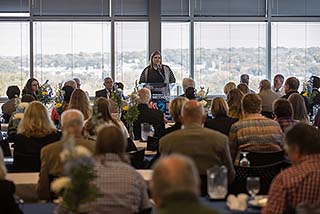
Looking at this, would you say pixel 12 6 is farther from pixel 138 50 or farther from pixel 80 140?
pixel 80 140

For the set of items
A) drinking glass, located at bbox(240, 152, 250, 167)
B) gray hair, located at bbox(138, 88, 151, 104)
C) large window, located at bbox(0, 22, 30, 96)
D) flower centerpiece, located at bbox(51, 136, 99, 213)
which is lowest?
drinking glass, located at bbox(240, 152, 250, 167)

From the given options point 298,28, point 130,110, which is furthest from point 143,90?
point 298,28

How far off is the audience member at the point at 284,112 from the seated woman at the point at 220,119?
48 centimetres

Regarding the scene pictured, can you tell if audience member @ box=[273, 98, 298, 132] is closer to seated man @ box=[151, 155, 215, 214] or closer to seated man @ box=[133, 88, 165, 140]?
seated man @ box=[133, 88, 165, 140]

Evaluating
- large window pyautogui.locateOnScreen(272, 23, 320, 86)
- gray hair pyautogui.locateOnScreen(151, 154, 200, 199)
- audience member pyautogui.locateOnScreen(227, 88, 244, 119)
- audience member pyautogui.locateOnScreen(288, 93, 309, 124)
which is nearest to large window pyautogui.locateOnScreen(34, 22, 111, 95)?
large window pyautogui.locateOnScreen(272, 23, 320, 86)

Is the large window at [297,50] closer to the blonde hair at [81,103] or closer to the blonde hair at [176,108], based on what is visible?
the blonde hair at [81,103]

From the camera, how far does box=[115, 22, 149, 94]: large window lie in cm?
1366

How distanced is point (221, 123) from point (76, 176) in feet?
12.0

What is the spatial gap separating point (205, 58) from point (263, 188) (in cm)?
910

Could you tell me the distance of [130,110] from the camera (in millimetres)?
7156

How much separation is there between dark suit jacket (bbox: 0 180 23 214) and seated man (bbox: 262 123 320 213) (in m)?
1.41

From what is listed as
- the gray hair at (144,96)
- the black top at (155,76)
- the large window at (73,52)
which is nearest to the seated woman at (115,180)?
the gray hair at (144,96)

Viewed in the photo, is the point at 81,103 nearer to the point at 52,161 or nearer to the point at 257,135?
the point at 257,135

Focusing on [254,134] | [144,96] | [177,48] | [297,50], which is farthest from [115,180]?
[297,50]
